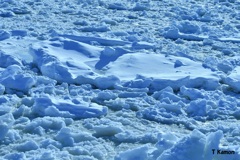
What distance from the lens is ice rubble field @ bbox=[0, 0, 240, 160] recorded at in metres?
3.21

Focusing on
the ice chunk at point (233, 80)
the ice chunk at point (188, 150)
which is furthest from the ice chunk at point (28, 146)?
the ice chunk at point (233, 80)

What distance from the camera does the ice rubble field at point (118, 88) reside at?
3.21 meters

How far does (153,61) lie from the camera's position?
17.0 feet

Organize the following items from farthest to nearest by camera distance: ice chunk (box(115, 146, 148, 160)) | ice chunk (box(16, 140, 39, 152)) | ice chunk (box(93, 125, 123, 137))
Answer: ice chunk (box(93, 125, 123, 137)), ice chunk (box(16, 140, 39, 152)), ice chunk (box(115, 146, 148, 160))

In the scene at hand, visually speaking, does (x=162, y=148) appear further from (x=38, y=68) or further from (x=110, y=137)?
(x=38, y=68)

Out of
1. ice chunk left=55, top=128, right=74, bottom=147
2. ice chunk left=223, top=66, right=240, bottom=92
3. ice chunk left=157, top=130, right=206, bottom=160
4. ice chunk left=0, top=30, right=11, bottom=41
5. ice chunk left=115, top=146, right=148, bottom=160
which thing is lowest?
ice chunk left=0, top=30, right=11, bottom=41

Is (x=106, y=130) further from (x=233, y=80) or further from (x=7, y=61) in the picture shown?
(x=7, y=61)

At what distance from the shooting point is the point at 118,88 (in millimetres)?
4457

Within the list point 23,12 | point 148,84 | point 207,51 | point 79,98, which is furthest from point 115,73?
point 23,12

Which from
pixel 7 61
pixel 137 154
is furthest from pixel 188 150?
pixel 7 61

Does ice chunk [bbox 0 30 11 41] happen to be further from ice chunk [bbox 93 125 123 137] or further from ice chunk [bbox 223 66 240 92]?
ice chunk [bbox 93 125 123 137]

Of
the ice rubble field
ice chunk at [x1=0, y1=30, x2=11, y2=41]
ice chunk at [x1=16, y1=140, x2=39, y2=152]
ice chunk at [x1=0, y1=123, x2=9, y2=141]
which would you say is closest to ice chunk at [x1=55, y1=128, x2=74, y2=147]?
the ice rubble field

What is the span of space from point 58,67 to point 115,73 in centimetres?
54

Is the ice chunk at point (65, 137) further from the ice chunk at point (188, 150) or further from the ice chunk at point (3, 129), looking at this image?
the ice chunk at point (188, 150)
